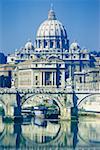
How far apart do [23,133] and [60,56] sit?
36.6m

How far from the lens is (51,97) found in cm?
4791

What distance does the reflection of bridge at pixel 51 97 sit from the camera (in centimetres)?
4691

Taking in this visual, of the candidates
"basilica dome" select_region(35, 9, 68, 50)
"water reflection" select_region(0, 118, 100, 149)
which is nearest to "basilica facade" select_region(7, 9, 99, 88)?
"basilica dome" select_region(35, 9, 68, 50)

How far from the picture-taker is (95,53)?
84.7 m

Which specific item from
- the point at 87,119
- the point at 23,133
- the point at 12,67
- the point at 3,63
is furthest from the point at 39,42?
the point at 23,133

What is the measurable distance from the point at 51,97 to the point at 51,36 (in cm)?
3411

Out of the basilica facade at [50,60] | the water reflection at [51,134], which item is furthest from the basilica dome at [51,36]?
the water reflection at [51,134]

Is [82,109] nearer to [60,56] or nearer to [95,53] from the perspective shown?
[60,56]

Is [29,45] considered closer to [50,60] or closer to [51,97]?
[50,60]

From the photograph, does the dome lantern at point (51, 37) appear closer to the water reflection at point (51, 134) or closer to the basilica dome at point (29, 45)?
the basilica dome at point (29, 45)

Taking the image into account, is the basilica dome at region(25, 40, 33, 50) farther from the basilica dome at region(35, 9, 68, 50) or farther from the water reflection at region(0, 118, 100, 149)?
the water reflection at region(0, 118, 100, 149)

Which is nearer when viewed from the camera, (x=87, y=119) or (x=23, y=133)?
(x=23, y=133)

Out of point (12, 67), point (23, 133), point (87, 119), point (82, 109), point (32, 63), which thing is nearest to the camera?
point (23, 133)

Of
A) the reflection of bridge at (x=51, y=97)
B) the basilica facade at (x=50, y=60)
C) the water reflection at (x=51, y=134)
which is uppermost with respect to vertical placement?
the basilica facade at (x=50, y=60)
